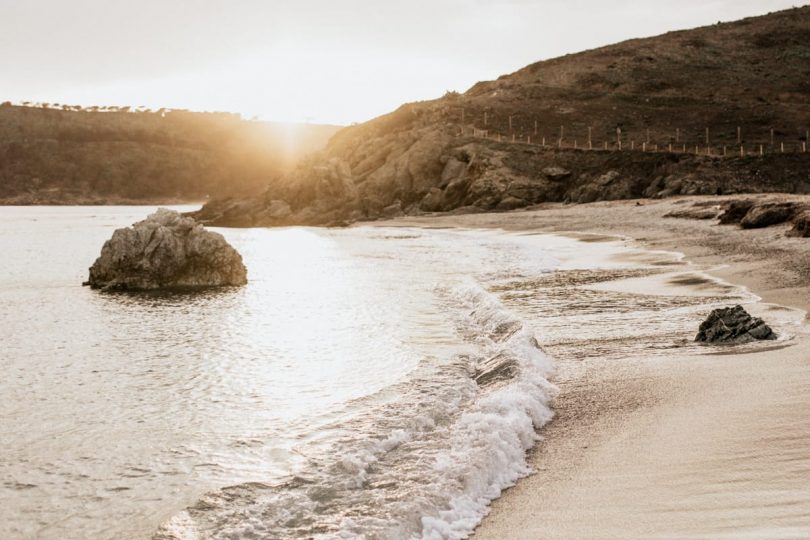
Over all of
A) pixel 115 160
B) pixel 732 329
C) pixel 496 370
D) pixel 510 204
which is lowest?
pixel 496 370

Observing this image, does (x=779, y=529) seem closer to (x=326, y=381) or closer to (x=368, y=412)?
(x=368, y=412)

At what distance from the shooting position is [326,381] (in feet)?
32.3

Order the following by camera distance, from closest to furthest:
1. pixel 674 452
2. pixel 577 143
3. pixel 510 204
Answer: pixel 674 452, pixel 510 204, pixel 577 143

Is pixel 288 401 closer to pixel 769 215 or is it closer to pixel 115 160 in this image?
pixel 769 215

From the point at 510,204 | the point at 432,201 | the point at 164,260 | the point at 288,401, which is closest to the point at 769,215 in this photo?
the point at 164,260

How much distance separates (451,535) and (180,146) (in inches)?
7671

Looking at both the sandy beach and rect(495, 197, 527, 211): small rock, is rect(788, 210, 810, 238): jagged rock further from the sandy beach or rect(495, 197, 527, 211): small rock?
rect(495, 197, 527, 211): small rock

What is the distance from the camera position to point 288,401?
8.84 metres

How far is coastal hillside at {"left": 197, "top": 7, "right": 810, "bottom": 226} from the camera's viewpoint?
54031 millimetres

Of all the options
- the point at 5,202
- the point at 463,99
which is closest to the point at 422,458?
the point at 463,99

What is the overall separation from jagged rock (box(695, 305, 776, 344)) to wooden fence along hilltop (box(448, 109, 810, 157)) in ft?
163

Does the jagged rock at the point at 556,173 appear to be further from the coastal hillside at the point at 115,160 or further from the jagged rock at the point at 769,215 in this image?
the coastal hillside at the point at 115,160

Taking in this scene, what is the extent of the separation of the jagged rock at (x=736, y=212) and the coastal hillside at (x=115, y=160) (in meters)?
131

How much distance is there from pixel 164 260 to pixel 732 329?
1801 centimetres
